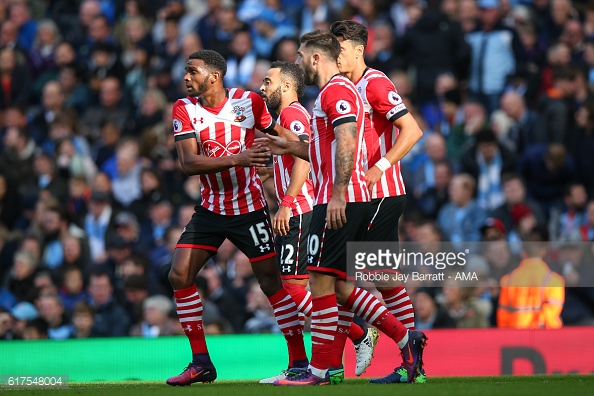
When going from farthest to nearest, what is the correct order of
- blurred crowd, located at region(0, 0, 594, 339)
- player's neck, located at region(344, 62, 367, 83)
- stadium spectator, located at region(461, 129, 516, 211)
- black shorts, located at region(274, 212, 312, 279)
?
stadium spectator, located at region(461, 129, 516, 211) < blurred crowd, located at region(0, 0, 594, 339) < black shorts, located at region(274, 212, 312, 279) < player's neck, located at region(344, 62, 367, 83)

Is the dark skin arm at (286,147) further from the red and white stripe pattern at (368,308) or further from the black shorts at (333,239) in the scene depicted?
the red and white stripe pattern at (368,308)

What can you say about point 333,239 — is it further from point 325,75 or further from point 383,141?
point 325,75

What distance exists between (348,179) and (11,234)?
887cm

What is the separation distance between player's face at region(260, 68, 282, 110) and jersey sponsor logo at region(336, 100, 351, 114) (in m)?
1.66

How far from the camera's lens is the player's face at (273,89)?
961cm

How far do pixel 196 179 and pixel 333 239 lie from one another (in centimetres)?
712

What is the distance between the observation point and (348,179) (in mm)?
7992

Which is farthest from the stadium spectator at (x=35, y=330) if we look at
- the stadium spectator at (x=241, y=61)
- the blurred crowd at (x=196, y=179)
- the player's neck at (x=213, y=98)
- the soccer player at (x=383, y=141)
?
the soccer player at (x=383, y=141)

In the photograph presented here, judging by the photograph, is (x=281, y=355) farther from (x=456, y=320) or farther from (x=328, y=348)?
(x=328, y=348)

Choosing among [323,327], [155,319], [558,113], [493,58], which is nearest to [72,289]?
[155,319]

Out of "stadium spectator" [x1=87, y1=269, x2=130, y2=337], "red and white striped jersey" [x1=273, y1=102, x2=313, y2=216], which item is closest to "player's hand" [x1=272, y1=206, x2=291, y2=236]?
"red and white striped jersey" [x1=273, y1=102, x2=313, y2=216]

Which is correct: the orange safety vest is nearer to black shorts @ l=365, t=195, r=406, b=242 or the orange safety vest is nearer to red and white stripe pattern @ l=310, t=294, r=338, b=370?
black shorts @ l=365, t=195, r=406, b=242

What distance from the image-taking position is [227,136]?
9031mm

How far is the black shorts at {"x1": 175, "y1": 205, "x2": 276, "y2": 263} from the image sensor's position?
29.6 ft
